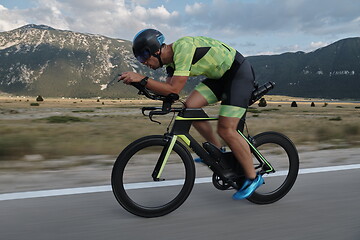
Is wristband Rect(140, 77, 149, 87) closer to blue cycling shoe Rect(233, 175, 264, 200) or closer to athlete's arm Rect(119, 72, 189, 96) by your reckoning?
athlete's arm Rect(119, 72, 189, 96)

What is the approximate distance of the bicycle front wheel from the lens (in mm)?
2998

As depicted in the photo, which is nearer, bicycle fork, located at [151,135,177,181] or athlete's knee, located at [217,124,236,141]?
bicycle fork, located at [151,135,177,181]

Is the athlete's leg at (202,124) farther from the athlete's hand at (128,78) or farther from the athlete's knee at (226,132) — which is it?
the athlete's hand at (128,78)

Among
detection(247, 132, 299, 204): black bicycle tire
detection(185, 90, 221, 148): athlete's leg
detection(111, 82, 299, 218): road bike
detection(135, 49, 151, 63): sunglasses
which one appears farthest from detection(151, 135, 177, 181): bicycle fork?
detection(247, 132, 299, 204): black bicycle tire

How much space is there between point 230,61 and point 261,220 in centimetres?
146

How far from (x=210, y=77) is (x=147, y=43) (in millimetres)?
746

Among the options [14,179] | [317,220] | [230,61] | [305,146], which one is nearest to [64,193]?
[14,179]

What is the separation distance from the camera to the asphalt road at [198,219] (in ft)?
8.86

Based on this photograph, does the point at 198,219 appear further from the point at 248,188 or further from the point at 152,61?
the point at 152,61

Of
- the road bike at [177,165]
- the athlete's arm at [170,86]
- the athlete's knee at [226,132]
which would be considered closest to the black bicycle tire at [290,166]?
the road bike at [177,165]

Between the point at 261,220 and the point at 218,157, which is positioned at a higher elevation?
the point at 218,157

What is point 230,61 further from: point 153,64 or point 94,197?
point 94,197

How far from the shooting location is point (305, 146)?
7836 mm

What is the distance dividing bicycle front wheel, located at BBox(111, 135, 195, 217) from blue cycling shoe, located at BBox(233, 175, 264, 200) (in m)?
0.48
